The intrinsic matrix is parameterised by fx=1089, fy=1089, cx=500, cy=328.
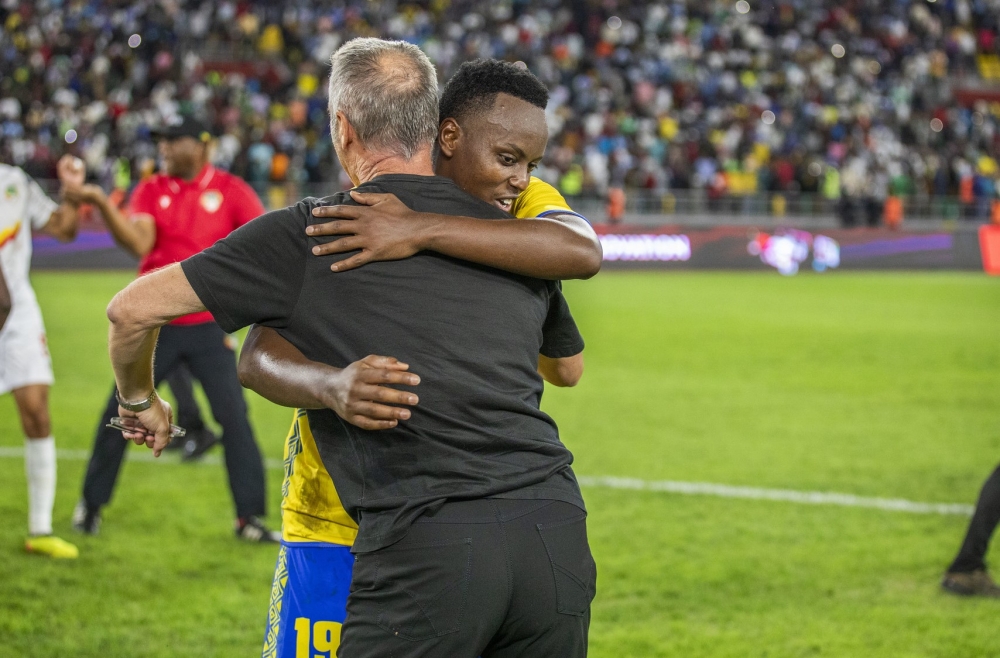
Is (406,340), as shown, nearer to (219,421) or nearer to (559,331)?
(559,331)

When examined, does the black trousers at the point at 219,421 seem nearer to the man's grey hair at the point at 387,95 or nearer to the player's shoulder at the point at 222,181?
the player's shoulder at the point at 222,181

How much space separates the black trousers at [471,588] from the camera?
6.89 feet

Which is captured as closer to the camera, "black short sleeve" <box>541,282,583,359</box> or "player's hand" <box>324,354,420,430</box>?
"player's hand" <box>324,354,420,430</box>

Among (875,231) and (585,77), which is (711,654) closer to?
(875,231)

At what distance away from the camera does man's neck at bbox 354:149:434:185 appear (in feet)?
7.55

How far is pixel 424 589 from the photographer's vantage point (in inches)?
82.7

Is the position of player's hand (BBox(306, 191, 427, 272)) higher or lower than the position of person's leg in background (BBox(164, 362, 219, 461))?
higher

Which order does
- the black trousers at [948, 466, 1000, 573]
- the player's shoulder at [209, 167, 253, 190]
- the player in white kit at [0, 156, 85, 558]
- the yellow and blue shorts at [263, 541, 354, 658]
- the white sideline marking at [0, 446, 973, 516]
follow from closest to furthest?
the yellow and blue shorts at [263, 541, 354, 658] → the black trousers at [948, 466, 1000, 573] → the player in white kit at [0, 156, 85, 558] → the player's shoulder at [209, 167, 253, 190] → the white sideline marking at [0, 446, 973, 516]

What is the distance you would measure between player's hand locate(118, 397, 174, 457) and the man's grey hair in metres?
0.80

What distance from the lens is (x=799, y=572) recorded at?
5469 millimetres

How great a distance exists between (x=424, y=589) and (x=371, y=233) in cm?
70

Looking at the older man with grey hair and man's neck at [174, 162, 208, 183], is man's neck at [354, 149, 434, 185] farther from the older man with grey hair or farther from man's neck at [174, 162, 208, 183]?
man's neck at [174, 162, 208, 183]

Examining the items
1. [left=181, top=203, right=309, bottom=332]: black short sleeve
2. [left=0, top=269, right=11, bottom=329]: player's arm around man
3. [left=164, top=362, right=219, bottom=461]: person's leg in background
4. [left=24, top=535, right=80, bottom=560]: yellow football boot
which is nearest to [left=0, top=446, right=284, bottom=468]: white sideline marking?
[left=164, top=362, right=219, bottom=461]: person's leg in background

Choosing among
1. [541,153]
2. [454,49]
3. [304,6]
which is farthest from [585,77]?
[541,153]
